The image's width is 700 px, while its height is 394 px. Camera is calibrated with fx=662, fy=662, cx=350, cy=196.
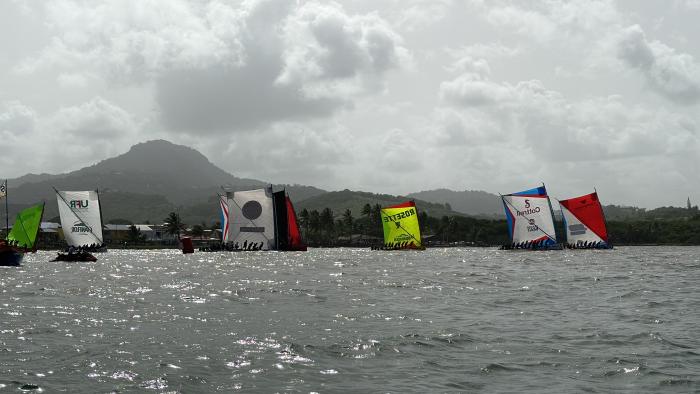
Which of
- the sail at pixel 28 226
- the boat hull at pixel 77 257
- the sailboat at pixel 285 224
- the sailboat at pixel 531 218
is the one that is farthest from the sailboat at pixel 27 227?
the sailboat at pixel 531 218

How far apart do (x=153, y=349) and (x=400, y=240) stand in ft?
395

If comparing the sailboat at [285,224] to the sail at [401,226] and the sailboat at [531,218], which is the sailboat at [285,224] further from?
the sailboat at [531,218]

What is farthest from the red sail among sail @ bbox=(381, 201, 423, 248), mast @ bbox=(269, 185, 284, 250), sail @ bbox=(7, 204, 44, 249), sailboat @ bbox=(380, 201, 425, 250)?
sail @ bbox=(7, 204, 44, 249)

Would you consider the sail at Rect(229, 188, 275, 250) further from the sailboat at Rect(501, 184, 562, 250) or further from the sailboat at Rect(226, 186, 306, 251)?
the sailboat at Rect(501, 184, 562, 250)

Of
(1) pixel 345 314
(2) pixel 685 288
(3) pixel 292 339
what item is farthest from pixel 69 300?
(2) pixel 685 288

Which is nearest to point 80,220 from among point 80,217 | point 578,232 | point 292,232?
point 80,217

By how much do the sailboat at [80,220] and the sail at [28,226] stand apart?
327 cm

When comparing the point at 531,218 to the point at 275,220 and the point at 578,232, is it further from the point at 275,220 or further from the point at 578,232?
the point at 275,220

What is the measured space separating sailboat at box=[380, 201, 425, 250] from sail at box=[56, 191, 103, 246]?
5775cm

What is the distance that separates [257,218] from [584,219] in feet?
218

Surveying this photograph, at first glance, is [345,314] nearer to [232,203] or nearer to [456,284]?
[456,284]

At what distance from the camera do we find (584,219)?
134 meters

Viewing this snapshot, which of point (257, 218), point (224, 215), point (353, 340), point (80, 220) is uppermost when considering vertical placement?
point (224, 215)

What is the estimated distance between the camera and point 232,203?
13438cm
